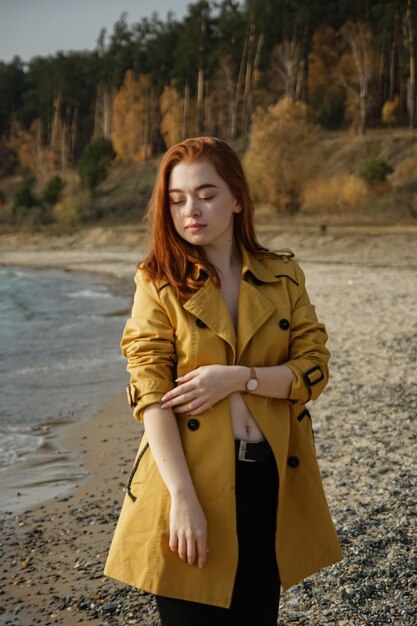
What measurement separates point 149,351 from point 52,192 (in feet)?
169

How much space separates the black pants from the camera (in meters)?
2.03

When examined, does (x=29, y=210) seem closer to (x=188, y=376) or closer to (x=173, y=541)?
(x=188, y=376)

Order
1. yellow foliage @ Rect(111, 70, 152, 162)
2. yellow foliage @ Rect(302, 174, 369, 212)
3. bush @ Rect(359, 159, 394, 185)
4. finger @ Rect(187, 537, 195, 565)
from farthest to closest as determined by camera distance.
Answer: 1. yellow foliage @ Rect(111, 70, 152, 162)
2. yellow foliage @ Rect(302, 174, 369, 212)
3. bush @ Rect(359, 159, 394, 185)
4. finger @ Rect(187, 537, 195, 565)

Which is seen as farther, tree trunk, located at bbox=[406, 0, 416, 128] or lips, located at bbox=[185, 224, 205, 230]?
tree trunk, located at bbox=[406, 0, 416, 128]

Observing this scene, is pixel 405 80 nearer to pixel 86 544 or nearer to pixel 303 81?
pixel 303 81

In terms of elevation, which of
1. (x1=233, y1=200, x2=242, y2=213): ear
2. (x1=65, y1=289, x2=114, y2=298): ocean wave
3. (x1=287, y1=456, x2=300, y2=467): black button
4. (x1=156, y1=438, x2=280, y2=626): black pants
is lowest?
(x1=65, y1=289, x2=114, y2=298): ocean wave

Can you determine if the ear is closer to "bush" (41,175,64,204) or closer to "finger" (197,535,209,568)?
"finger" (197,535,209,568)

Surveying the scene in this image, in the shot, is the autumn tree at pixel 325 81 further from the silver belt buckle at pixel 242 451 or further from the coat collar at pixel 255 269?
the silver belt buckle at pixel 242 451

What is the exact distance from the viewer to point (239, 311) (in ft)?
6.93

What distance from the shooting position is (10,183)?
68.4m

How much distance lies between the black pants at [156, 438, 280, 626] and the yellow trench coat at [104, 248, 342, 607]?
0.04 metres

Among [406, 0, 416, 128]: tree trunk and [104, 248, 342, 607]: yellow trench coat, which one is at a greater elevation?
[406, 0, 416, 128]: tree trunk

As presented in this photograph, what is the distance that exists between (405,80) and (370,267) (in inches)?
1090

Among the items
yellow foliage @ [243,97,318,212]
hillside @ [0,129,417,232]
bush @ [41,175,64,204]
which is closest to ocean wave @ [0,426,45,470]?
hillside @ [0,129,417,232]
